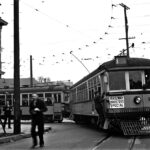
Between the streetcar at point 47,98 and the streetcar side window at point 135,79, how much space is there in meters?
17.2

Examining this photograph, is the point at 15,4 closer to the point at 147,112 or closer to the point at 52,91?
the point at 147,112

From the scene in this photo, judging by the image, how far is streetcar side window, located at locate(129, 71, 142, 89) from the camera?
17758 mm

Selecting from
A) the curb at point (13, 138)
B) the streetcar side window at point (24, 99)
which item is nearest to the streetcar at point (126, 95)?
the curb at point (13, 138)

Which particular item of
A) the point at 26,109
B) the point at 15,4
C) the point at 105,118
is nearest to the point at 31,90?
the point at 26,109

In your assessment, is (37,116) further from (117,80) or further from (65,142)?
(117,80)

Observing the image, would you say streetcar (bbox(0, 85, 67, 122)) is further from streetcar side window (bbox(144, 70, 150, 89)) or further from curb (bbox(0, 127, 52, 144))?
streetcar side window (bbox(144, 70, 150, 89))

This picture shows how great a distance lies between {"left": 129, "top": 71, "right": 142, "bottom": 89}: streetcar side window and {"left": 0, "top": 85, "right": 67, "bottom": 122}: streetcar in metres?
17.2

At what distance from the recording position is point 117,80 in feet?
58.3

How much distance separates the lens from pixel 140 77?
17906mm

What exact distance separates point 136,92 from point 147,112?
2.86ft

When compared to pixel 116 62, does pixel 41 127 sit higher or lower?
lower

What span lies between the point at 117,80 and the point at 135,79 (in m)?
0.72

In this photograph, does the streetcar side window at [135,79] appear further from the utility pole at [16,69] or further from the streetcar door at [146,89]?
the utility pole at [16,69]

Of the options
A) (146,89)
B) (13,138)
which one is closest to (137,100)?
(146,89)
